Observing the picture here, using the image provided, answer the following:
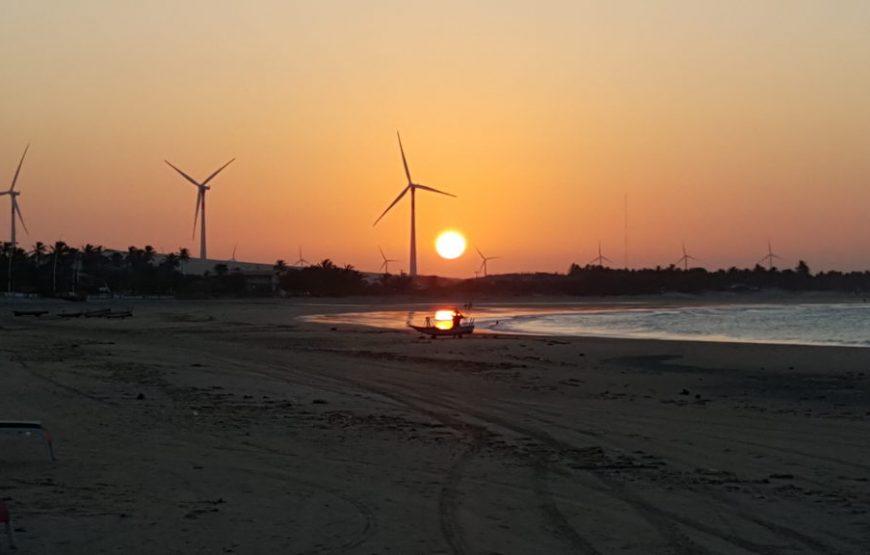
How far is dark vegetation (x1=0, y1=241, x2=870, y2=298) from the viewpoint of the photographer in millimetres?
121438

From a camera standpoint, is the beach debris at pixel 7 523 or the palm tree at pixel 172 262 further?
the palm tree at pixel 172 262

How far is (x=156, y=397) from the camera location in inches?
693

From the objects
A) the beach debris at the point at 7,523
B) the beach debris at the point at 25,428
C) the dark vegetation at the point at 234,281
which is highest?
the dark vegetation at the point at 234,281

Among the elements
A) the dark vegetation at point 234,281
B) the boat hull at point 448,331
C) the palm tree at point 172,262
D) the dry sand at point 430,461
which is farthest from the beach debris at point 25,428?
the palm tree at point 172,262

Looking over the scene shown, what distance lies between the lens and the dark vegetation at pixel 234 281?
12144 cm

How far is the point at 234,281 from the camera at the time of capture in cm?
13250

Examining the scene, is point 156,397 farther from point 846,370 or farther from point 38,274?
point 38,274

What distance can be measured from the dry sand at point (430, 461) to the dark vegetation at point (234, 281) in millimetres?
98391

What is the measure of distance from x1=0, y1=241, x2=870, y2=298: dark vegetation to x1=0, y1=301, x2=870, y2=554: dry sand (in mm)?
98391

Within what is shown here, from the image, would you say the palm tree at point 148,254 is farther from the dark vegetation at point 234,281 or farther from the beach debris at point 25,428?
the beach debris at point 25,428

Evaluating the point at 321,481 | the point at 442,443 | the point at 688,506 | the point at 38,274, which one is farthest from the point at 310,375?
the point at 38,274

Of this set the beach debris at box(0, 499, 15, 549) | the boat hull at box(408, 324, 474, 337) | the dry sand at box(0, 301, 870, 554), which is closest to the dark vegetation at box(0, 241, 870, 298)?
the boat hull at box(408, 324, 474, 337)

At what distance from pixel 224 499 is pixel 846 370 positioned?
22347 millimetres

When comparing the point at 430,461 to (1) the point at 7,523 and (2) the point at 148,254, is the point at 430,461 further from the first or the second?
(2) the point at 148,254
